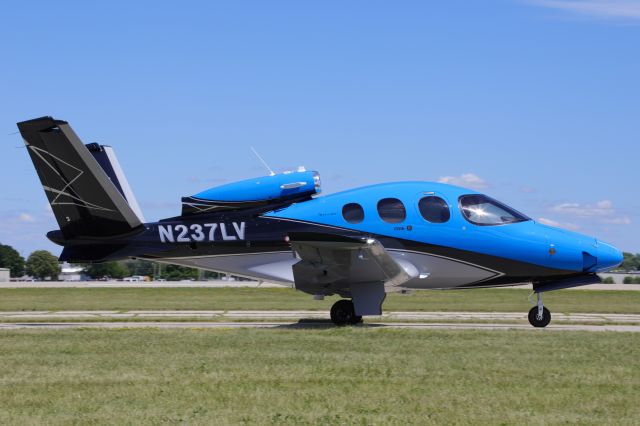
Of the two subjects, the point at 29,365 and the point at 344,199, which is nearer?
the point at 29,365

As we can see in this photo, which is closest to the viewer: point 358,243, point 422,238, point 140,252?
point 358,243

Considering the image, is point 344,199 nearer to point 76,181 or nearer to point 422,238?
point 422,238

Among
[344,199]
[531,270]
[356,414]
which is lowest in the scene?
[356,414]

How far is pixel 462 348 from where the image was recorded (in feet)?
46.6

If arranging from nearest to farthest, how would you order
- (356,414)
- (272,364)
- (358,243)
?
(356,414), (272,364), (358,243)

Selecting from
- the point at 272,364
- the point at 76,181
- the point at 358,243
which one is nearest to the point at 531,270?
the point at 358,243

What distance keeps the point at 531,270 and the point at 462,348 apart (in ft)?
19.0

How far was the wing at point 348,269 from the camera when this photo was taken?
58.6 feet

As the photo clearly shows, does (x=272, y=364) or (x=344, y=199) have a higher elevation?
(x=344, y=199)

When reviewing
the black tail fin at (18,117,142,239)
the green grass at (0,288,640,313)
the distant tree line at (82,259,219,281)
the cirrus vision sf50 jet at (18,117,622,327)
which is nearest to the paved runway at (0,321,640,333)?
the cirrus vision sf50 jet at (18,117,622,327)

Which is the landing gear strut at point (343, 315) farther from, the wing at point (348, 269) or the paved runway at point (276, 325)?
the wing at point (348, 269)

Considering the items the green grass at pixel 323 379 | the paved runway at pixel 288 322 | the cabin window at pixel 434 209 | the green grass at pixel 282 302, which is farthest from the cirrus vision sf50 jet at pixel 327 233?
the green grass at pixel 282 302

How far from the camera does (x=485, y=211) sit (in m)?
19.3

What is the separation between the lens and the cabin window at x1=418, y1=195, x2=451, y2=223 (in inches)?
757
